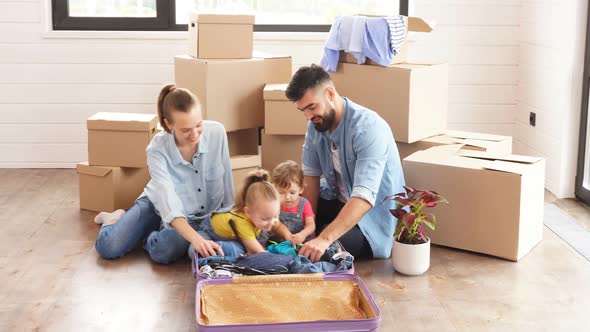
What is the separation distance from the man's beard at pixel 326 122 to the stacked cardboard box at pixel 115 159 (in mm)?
1100

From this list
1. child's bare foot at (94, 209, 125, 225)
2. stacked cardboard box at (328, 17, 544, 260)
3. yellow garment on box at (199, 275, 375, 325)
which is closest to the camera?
yellow garment on box at (199, 275, 375, 325)

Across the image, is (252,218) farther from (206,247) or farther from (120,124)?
(120,124)

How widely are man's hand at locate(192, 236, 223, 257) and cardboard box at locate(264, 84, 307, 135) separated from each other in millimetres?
1140

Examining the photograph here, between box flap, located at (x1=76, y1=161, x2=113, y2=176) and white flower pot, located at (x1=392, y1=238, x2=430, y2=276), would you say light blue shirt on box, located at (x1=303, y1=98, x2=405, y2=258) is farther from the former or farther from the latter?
box flap, located at (x1=76, y1=161, x2=113, y2=176)

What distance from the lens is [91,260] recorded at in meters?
3.55

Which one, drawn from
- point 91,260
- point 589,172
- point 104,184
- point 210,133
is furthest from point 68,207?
point 589,172

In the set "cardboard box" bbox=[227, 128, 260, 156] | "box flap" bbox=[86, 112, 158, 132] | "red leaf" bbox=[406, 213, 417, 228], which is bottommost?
"red leaf" bbox=[406, 213, 417, 228]

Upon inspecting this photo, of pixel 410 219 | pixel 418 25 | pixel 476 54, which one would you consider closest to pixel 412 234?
pixel 410 219

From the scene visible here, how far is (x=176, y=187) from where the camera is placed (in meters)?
3.53

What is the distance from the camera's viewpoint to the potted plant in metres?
3.34

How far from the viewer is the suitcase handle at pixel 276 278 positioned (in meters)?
2.89

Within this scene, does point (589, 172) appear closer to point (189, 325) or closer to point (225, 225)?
point (225, 225)

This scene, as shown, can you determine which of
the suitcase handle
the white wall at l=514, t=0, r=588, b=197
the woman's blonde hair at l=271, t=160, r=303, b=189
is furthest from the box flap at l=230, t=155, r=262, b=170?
the white wall at l=514, t=0, r=588, b=197

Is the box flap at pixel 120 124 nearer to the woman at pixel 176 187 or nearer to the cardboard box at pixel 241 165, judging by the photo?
the cardboard box at pixel 241 165
